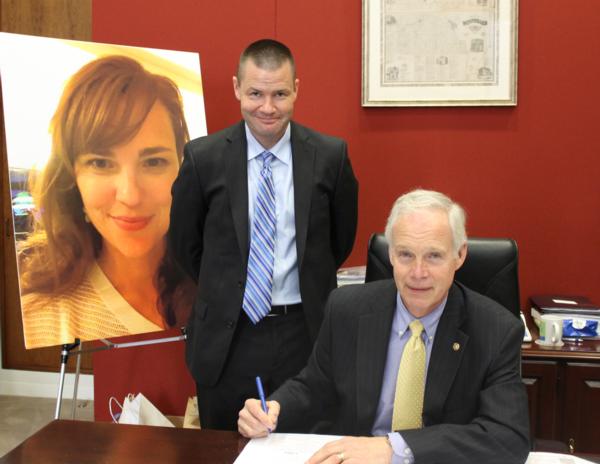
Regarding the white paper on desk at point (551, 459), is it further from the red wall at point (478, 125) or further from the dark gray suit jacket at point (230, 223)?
the red wall at point (478, 125)

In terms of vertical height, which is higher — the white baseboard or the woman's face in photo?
the woman's face in photo

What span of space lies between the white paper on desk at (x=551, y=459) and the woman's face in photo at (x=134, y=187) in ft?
5.44

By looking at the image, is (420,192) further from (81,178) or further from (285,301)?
(81,178)

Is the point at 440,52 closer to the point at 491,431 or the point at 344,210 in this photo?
the point at 344,210

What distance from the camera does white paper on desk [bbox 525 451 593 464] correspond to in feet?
4.75

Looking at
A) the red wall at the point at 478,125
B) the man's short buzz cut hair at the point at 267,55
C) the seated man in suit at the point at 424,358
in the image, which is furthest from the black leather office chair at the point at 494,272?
the red wall at the point at 478,125

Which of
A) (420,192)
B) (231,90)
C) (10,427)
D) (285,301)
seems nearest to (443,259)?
(420,192)

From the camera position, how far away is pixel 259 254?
2.27m

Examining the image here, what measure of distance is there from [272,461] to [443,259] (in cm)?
58

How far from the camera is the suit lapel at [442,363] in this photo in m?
1.58

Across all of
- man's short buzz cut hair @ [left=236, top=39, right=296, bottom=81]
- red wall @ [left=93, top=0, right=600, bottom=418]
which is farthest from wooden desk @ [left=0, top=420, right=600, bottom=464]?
red wall @ [left=93, top=0, right=600, bottom=418]

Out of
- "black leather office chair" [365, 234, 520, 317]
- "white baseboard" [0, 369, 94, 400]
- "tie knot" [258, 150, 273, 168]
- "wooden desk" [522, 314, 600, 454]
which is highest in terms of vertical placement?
"tie knot" [258, 150, 273, 168]

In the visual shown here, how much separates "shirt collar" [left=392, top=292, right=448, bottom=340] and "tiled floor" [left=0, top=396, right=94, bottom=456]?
247 centimetres

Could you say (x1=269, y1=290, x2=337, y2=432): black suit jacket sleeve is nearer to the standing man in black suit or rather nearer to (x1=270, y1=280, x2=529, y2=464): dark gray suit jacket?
(x1=270, y1=280, x2=529, y2=464): dark gray suit jacket
